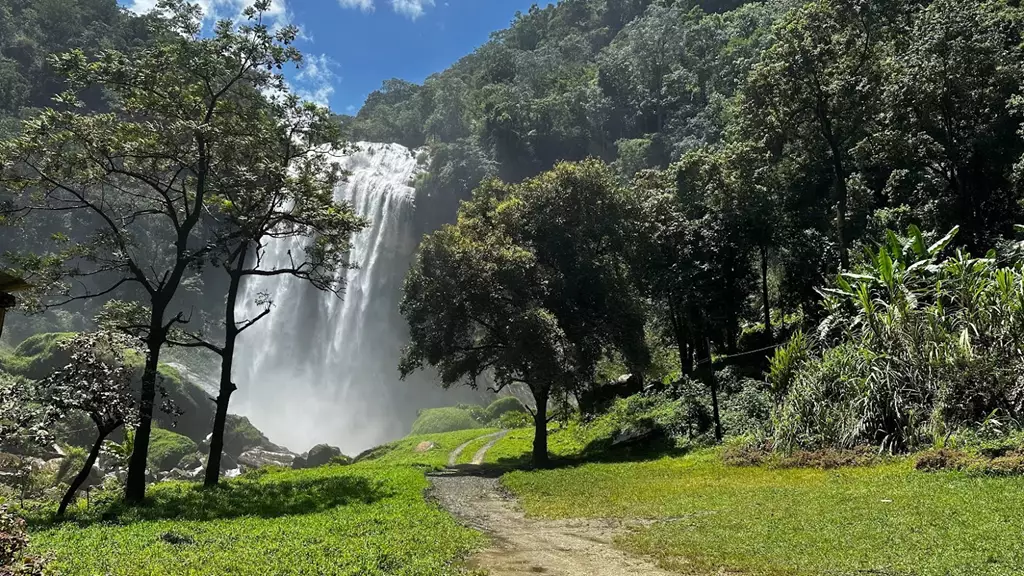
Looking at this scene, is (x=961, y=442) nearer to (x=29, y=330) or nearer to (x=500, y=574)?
(x=500, y=574)

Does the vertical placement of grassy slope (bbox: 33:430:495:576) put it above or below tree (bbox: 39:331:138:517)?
below

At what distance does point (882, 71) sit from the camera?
72.1ft

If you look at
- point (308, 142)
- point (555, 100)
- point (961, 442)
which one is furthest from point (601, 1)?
point (961, 442)

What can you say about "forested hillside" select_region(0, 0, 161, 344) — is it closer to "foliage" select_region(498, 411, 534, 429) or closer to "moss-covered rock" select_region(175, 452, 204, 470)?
"moss-covered rock" select_region(175, 452, 204, 470)

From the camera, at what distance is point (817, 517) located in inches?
347

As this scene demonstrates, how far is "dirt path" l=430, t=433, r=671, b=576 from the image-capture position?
7.26 metres

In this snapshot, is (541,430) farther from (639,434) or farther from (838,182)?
(838,182)

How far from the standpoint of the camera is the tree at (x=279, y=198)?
53.9ft

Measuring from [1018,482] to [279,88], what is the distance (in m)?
17.9

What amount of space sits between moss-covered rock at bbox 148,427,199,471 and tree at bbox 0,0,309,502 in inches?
923

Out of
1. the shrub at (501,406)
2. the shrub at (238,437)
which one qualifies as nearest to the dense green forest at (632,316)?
the shrub at (238,437)

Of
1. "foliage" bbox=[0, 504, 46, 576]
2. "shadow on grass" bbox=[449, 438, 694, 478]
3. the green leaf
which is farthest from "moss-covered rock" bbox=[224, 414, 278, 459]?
"foliage" bbox=[0, 504, 46, 576]

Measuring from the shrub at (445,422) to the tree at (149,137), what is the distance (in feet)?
100

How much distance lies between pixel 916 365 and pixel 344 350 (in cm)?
4863
